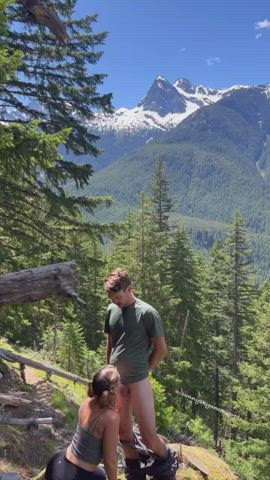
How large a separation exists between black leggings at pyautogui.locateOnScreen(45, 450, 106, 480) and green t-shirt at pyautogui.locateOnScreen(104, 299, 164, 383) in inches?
42.0

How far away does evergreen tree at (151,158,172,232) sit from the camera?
31.1m

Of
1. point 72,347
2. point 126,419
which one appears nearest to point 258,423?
point 72,347

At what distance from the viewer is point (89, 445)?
14.6 feet

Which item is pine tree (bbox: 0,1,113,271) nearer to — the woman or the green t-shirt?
the green t-shirt

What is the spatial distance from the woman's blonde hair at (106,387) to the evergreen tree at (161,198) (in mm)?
26455

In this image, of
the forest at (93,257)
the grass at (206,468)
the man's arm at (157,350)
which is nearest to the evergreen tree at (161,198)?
the forest at (93,257)

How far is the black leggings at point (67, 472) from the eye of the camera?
4.43 metres

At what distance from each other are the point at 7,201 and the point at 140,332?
700 centimetres

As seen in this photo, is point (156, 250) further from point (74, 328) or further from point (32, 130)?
point (32, 130)

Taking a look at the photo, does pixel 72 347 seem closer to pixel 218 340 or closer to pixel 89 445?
pixel 218 340

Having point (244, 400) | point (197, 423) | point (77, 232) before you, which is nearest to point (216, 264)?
point (244, 400)

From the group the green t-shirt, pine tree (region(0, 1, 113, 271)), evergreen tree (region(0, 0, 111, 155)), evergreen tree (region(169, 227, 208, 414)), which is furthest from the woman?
evergreen tree (region(169, 227, 208, 414))

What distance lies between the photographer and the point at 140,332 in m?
5.25

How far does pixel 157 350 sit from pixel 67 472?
5.24 ft
